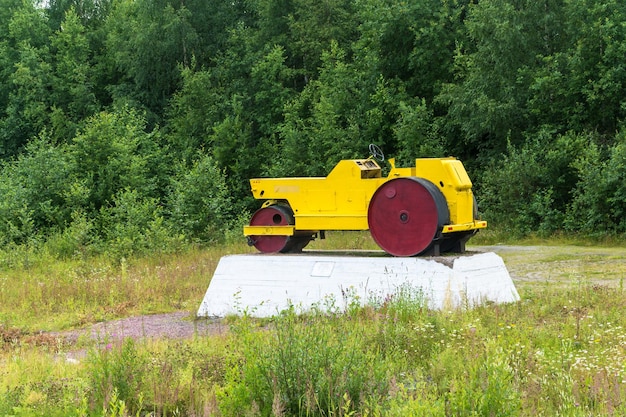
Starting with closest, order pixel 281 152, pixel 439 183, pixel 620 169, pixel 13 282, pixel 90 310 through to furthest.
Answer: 1. pixel 439 183
2. pixel 90 310
3. pixel 13 282
4. pixel 620 169
5. pixel 281 152

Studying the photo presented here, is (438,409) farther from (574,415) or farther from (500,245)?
(500,245)

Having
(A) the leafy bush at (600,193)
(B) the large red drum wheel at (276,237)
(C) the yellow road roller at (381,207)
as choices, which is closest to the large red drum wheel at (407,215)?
(C) the yellow road roller at (381,207)

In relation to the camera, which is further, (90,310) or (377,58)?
(377,58)

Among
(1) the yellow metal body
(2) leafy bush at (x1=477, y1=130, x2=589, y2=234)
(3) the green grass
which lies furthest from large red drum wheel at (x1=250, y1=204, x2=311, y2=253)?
(2) leafy bush at (x1=477, y1=130, x2=589, y2=234)

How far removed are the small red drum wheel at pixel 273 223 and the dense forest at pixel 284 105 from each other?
7.28 meters

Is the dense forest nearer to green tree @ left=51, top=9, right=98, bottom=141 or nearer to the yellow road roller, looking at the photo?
green tree @ left=51, top=9, right=98, bottom=141

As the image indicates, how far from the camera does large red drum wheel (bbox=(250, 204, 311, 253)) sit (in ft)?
36.9

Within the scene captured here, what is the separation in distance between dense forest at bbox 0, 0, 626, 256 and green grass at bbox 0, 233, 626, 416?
10018mm

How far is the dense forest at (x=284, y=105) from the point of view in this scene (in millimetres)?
21672

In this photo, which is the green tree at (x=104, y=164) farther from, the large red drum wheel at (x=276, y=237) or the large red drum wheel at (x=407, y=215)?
the large red drum wheel at (x=407, y=215)

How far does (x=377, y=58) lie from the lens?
96.1ft

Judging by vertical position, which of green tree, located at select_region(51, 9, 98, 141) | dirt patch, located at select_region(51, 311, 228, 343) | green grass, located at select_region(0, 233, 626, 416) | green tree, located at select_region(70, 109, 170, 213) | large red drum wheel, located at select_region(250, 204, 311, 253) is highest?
green tree, located at select_region(51, 9, 98, 141)

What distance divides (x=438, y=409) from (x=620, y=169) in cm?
1644

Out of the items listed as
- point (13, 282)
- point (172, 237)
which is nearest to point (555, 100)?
point (172, 237)
